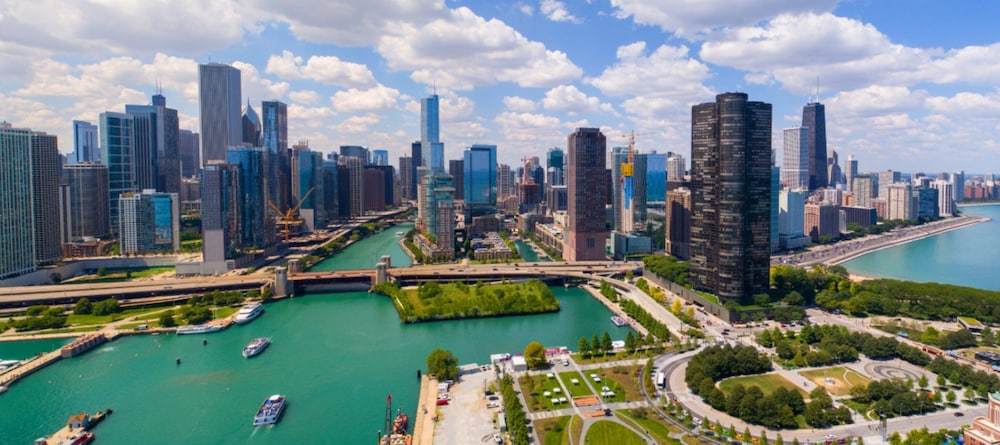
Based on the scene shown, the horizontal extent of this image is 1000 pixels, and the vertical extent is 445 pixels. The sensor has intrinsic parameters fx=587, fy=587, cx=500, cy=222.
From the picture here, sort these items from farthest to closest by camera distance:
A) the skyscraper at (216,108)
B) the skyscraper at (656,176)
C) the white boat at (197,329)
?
the skyscraper at (216,108) < the skyscraper at (656,176) < the white boat at (197,329)

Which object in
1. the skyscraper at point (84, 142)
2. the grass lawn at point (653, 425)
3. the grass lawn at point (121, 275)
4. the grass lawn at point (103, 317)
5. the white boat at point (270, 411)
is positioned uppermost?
the skyscraper at point (84, 142)

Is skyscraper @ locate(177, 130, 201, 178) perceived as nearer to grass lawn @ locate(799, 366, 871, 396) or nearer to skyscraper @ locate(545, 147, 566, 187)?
skyscraper @ locate(545, 147, 566, 187)

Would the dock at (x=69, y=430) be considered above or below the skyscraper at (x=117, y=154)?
below

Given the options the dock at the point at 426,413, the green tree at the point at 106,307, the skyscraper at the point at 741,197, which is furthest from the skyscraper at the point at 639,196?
the green tree at the point at 106,307

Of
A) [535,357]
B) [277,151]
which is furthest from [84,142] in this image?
[535,357]

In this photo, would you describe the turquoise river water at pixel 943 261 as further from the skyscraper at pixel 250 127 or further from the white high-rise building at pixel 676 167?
the skyscraper at pixel 250 127

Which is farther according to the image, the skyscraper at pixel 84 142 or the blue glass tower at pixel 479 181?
the skyscraper at pixel 84 142

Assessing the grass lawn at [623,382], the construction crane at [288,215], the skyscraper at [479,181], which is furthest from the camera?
the skyscraper at [479,181]
